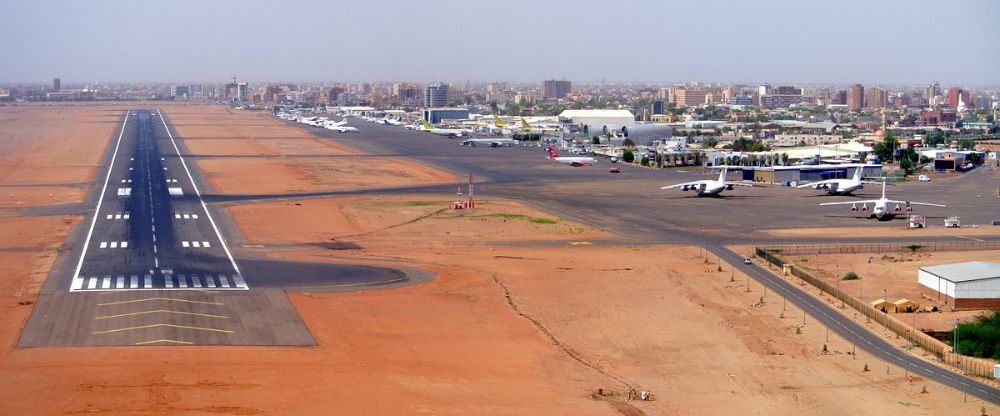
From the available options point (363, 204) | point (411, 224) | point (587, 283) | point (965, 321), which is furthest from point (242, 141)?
point (965, 321)

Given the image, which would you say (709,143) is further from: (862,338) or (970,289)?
(862,338)

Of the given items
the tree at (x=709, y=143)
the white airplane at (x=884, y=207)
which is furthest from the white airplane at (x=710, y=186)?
the tree at (x=709, y=143)

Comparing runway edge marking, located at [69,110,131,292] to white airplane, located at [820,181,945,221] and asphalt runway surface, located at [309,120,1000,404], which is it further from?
white airplane, located at [820,181,945,221]

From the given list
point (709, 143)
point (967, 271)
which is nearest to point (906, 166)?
point (709, 143)

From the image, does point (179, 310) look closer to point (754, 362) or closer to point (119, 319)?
point (119, 319)

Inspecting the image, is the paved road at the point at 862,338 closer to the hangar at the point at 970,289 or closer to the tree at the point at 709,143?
the hangar at the point at 970,289
